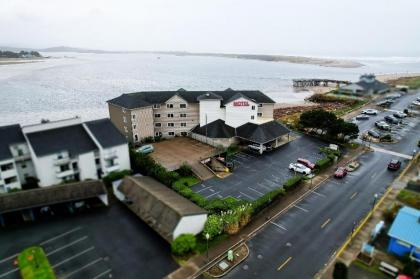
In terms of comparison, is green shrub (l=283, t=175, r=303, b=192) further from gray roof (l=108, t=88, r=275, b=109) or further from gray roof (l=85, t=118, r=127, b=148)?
gray roof (l=108, t=88, r=275, b=109)

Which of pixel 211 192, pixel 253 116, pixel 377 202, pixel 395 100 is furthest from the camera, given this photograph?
pixel 395 100

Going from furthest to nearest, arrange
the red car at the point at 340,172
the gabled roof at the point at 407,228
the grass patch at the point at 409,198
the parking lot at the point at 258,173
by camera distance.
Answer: the red car at the point at 340,172, the parking lot at the point at 258,173, the grass patch at the point at 409,198, the gabled roof at the point at 407,228

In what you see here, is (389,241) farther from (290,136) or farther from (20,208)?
(20,208)

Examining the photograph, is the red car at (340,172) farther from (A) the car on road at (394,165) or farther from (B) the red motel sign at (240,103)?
(B) the red motel sign at (240,103)

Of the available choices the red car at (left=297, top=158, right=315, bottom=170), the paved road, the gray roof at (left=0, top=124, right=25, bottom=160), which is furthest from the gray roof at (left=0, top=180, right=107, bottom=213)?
the red car at (left=297, top=158, right=315, bottom=170)

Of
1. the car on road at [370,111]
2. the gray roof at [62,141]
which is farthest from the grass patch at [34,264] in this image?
the car on road at [370,111]

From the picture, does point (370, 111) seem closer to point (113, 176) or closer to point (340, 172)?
point (340, 172)

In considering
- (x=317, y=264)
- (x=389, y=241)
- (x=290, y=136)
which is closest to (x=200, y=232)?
(x=317, y=264)
